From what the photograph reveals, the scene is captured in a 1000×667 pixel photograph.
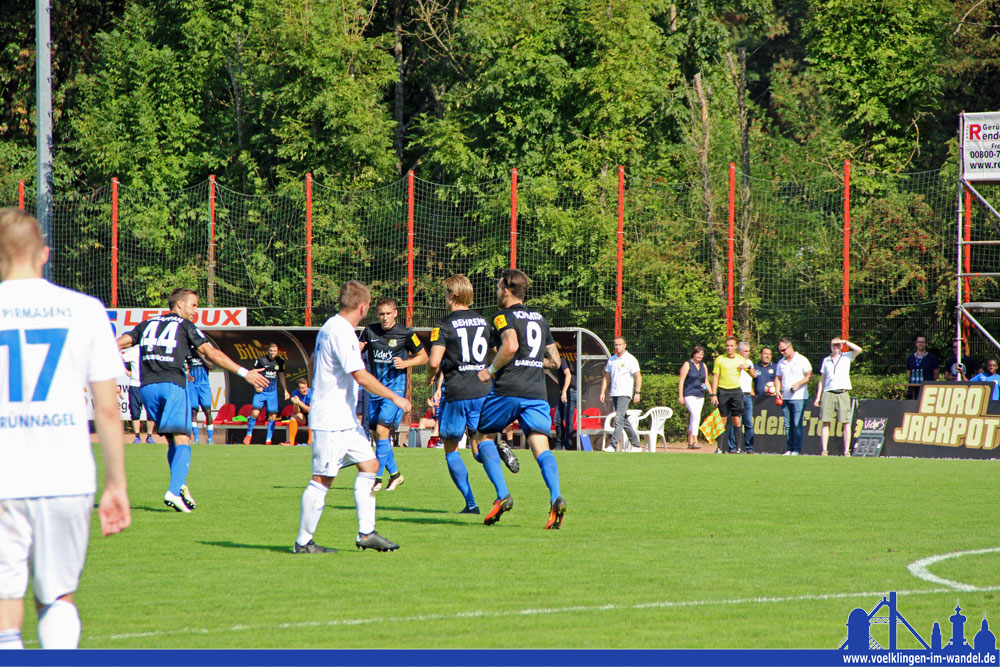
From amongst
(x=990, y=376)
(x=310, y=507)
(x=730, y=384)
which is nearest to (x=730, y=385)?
(x=730, y=384)

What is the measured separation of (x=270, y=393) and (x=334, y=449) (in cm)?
1870

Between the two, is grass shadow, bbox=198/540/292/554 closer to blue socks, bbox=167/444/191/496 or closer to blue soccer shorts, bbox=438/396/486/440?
blue socks, bbox=167/444/191/496

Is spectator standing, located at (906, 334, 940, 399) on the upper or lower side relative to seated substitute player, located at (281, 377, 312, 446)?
upper

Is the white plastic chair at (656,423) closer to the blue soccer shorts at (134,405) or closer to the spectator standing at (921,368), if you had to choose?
the spectator standing at (921,368)

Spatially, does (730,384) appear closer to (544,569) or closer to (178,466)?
(178,466)

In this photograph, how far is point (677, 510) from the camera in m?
12.1

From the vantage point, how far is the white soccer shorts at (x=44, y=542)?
14.8 feet

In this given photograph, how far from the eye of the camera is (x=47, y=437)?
15.0 ft

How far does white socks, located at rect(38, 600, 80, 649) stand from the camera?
4.49 meters

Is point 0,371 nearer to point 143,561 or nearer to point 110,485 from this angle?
point 110,485

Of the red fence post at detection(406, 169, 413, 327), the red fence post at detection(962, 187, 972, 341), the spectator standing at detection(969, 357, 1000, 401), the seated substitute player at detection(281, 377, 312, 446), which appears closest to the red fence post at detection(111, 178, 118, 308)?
the seated substitute player at detection(281, 377, 312, 446)

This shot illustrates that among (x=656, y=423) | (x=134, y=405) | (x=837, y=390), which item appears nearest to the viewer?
(x=837, y=390)

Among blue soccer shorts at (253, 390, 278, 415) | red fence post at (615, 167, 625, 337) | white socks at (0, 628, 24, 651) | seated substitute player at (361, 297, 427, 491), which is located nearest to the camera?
white socks at (0, 628, 24, 651)

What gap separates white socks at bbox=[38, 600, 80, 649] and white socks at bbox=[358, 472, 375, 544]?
4.34 m
